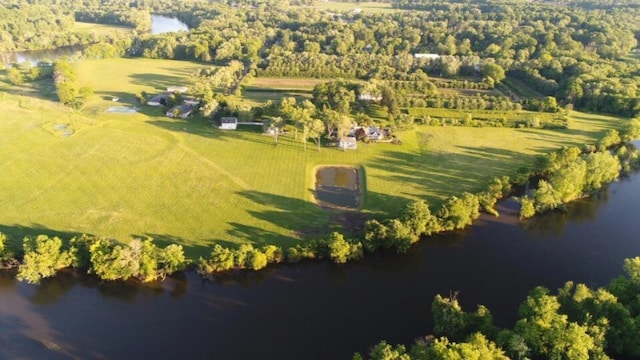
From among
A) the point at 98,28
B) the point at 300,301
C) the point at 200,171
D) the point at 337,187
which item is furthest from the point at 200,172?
the point at 98,28

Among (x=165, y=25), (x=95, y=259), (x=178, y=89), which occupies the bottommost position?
(x=95, y=259)

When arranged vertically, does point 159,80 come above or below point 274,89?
above

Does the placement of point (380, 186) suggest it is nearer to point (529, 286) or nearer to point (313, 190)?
point (313, 190)

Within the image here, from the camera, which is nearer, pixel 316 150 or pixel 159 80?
pixel 316 150

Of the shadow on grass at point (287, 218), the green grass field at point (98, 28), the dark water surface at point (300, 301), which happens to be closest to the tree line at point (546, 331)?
the dark water surface at point (300, 301)

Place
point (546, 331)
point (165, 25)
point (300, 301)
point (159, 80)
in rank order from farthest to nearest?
1. point (165, 25)
2. point (159, 80)
3. point (300, 301)
4. point (546, 331)

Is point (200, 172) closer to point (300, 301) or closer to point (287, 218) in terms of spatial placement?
point (287, 218)

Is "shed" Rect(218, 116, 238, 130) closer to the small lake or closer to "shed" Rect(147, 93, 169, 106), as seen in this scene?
"shed" Rect(147, 93, 169, 106)
